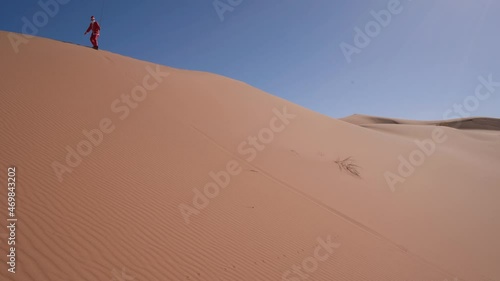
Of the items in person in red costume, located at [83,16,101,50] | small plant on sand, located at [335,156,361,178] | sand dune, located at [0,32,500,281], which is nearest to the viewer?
sand dune, located at [0,32,500,281]

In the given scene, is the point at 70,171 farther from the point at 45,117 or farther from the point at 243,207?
Answer: the point at 243,207

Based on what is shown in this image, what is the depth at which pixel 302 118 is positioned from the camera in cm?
1387

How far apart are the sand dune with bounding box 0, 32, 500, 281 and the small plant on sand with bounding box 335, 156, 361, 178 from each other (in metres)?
0.07

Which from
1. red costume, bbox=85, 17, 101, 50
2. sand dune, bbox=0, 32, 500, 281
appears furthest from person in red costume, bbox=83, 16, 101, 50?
sand dune, bbox=0, 32, 500, 281

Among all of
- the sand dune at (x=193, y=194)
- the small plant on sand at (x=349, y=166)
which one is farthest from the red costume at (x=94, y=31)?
the small plant on sand at (x=349, y=166)

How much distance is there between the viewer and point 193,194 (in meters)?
4.84

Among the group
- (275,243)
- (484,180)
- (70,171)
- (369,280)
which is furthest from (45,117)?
(484,180)

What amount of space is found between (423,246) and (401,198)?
270 cm

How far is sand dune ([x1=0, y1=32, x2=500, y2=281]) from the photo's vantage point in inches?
123

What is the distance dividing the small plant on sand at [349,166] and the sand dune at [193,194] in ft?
0.24

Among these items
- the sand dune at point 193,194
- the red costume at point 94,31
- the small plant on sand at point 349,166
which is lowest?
the sand dune at point 193,194

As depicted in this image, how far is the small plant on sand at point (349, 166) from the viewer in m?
9.24

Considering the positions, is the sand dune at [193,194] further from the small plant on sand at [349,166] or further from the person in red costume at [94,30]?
the person in red costume at [94,30]

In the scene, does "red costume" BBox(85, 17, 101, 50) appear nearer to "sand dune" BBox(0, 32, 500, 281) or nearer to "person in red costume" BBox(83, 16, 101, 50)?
"person in red costume" BBox(83, 16, 101, 50)
